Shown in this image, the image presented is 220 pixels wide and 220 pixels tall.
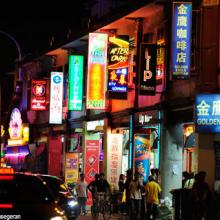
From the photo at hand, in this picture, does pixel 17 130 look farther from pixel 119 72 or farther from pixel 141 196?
pixel 141 196

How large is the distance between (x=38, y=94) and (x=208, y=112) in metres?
18.5

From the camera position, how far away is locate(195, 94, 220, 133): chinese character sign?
21.3 meters

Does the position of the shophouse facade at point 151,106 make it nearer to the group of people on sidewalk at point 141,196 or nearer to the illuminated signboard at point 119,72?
the illuminated signboard at point 119,72

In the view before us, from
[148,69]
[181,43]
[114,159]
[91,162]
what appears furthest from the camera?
[91,162]

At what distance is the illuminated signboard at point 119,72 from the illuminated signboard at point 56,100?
345 inches

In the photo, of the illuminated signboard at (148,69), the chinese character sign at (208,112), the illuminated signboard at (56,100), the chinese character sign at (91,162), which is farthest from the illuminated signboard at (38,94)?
the chinese character sign at (208,112)

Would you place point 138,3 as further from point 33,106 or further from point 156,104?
point 33,106

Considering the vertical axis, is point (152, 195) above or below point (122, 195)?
above

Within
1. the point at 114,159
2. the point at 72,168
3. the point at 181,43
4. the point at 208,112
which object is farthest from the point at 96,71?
the point at 72,168

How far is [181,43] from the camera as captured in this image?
22.3 meters

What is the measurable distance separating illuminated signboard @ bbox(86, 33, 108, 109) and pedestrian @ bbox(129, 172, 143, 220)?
255 inches

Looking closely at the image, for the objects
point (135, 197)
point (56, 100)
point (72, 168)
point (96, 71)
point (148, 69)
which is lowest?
point (135, 197)

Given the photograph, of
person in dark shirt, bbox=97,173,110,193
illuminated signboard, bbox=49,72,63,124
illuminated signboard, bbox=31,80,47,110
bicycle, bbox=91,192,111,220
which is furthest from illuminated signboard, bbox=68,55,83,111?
bicycle, bbox=91,192,111,220

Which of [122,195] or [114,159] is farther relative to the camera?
[114,159]
